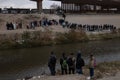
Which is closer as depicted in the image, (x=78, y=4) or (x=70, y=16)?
(x=70, y=16)

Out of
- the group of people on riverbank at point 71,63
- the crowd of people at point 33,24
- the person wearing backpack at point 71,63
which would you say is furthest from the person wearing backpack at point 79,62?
the crowd of people at point 33,24

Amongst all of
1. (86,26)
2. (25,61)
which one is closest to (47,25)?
(86,26)

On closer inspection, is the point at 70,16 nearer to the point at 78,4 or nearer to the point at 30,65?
the point at 78,4

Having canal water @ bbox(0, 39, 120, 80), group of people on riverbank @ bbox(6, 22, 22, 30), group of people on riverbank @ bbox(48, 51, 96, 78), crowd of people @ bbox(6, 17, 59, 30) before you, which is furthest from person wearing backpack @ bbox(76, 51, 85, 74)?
crowd of people @ bbox(6, 17, 59, 30)

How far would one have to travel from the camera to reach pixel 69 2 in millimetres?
97188

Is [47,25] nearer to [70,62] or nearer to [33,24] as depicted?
[33,24]

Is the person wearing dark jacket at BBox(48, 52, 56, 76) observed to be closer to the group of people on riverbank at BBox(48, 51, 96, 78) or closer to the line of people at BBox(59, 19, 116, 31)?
the group of people on riverbank at BBox(48, 51, 96, 78)

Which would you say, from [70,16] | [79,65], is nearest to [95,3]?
[70,16]

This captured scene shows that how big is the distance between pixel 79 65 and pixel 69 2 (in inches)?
2663

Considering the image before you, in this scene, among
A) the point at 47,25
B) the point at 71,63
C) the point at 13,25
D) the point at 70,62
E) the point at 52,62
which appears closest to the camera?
the point at 70,62

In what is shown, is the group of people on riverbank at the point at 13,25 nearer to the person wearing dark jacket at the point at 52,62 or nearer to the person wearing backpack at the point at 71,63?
the person wearing dark jacket at the point at 52,62

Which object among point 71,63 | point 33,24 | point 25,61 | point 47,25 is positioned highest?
point 71,63

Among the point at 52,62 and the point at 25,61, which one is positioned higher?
the point at 52,62

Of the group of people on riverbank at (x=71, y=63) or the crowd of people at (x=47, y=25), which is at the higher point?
the group of people on riverbank at (x=71, y=63)
